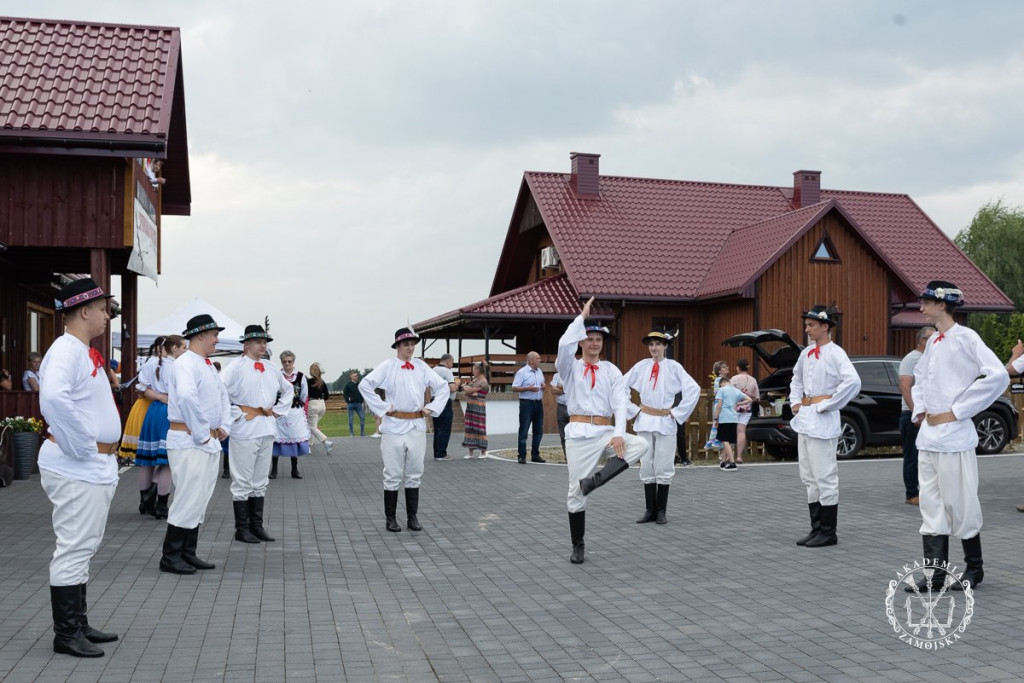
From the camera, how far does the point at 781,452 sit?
60.3 ft

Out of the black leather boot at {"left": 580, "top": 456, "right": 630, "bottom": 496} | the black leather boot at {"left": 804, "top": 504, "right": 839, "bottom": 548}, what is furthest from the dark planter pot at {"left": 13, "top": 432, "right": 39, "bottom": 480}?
the black leather boot at {"left": 804, "top": 504, "right": 839, "bottom": 548}

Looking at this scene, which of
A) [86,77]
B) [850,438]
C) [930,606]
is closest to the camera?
[930,606]

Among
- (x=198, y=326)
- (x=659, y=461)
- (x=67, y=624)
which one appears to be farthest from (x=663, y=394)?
(x=67, y=624)

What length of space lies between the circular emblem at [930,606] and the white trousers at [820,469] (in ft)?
4.91

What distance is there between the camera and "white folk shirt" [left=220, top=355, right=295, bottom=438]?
962 centimetres

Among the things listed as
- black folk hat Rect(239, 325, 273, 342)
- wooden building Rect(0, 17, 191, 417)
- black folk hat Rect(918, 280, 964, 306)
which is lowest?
black folk hat Rect(239, 325, 273, 342)

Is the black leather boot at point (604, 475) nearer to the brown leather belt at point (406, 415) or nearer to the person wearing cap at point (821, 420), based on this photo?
the person wearing cap at point (821, 420)

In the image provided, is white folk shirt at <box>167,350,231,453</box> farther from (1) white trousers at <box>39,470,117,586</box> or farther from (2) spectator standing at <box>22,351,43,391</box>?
(2) spectator standing at <box>22,351,43,391</box>

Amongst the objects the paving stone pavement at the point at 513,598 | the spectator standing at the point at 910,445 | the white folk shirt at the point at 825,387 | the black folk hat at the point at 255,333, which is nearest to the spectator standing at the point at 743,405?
the paving stone pavement at the point at 513,598

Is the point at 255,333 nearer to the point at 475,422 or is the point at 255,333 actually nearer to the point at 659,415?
the point at 659,415

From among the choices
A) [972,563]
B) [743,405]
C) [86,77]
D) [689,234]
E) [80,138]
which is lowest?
[972,563]

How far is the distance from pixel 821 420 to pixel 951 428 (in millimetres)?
2313

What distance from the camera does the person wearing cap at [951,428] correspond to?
7082mm

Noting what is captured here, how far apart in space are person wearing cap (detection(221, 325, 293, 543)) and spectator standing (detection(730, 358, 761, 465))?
29.6ft
